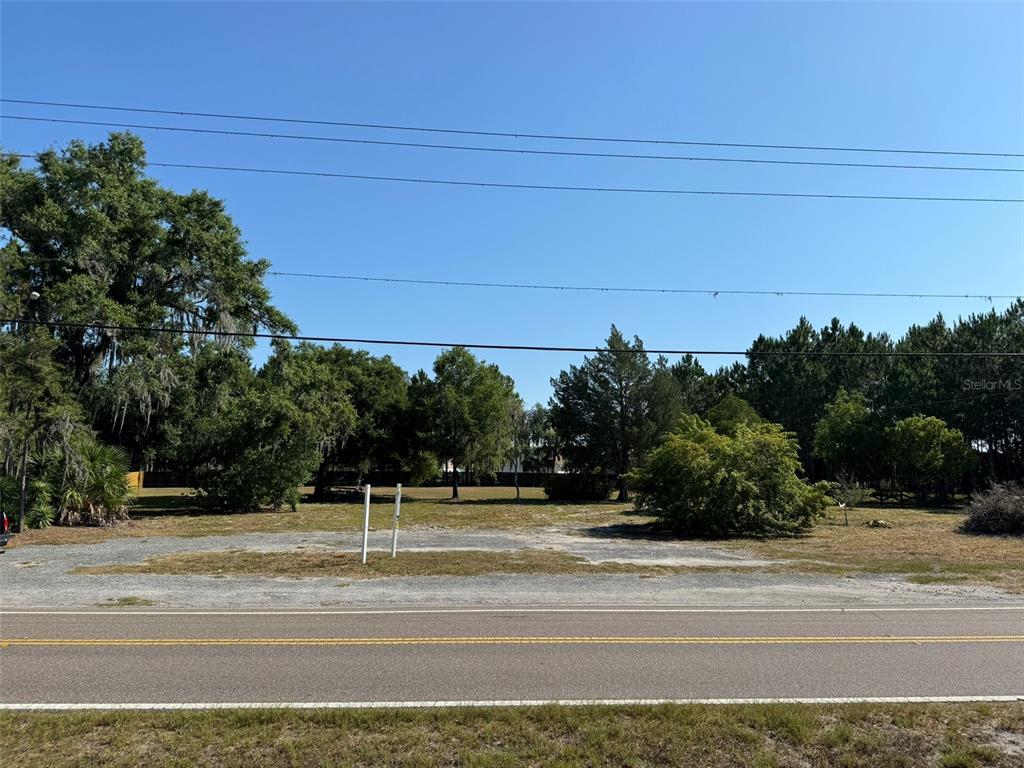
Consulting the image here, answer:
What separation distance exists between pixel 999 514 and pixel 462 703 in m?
26.0

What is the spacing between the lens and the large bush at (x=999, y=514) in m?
24.0

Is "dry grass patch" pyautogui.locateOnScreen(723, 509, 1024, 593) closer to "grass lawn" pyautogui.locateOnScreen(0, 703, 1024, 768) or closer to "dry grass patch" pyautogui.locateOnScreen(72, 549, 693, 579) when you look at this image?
"dry grass patch" pyautogui.locateOnScreen(72, 549, 693, 579)

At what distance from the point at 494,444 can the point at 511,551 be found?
3209 cm

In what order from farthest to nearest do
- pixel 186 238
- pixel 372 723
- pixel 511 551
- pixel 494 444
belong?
pixel 494 444 → pixel 186 238 → pixel 511 551 → pixel 372 723

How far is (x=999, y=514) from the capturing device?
80.1 feet

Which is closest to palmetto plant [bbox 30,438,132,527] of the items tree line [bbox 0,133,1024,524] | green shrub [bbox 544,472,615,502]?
tree line [bbox 0,133,1024,524]

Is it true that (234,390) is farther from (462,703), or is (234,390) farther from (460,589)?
(462,703)

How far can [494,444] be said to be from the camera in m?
50.4

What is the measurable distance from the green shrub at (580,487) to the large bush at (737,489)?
2935 centimetres

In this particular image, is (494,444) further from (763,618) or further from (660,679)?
(660,679)

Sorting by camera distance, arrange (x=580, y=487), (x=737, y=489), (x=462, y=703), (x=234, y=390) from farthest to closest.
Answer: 1. (x=580, y=487)
2. (x=234, y=390)
3. (x=737, y=489)
4. (x=462, y=703)

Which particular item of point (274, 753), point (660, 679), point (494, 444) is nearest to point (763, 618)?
point (660, 679)

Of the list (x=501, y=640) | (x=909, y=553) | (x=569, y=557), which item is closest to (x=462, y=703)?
(x=501, y=640)

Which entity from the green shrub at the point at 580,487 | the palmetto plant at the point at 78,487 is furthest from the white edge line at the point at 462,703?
the green shrub at the point at 580,487
